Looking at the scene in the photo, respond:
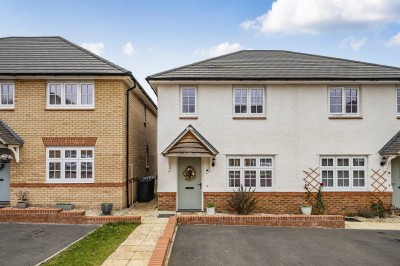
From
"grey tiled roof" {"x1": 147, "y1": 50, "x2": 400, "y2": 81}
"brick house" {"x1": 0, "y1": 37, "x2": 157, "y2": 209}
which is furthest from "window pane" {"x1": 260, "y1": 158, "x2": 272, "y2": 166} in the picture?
"brick house" {"x1": 0, "y1": 37, "x2": 157, "y2": 209}

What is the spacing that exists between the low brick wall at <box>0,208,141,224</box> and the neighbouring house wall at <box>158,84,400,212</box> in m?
3.23

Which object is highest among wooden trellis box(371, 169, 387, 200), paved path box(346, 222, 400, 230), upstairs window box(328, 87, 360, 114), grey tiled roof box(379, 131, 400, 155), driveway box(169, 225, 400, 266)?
upstairs window box(328, 87, 360, 114)

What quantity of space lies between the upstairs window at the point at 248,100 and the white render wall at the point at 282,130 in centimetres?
24

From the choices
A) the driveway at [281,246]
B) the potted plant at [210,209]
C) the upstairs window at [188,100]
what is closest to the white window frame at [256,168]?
the potted plant at [210,209]

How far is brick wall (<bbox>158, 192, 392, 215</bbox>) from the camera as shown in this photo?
13633mm

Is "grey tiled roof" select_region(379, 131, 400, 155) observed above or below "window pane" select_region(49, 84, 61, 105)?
below

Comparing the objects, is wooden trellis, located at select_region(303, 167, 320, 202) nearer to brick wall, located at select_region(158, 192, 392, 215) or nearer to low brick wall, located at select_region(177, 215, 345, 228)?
brick wall, located at select_region(158, 192, 392, 215)

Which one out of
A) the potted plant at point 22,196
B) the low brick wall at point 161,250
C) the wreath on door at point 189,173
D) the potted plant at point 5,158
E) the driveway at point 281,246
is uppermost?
the potted plant at point 5,158

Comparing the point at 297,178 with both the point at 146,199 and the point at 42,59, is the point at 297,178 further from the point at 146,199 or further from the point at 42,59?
the point at 42,59

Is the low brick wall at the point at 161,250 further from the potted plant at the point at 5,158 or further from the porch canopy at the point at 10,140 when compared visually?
the potted plant at the point at 5,158

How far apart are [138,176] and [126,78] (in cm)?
554

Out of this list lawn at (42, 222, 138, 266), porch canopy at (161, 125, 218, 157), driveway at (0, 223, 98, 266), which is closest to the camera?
lawn at (42, 222, 138, 266)

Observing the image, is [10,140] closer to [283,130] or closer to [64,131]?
[64,131]

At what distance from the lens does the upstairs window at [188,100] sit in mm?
14016
